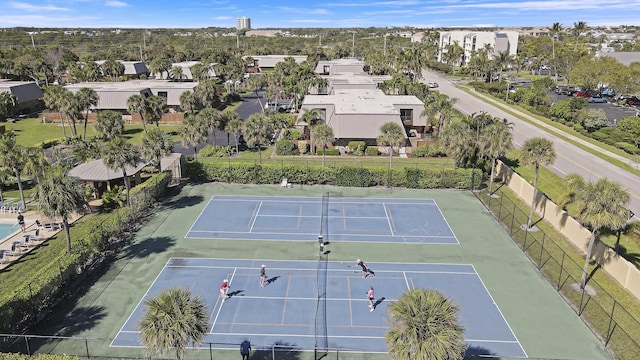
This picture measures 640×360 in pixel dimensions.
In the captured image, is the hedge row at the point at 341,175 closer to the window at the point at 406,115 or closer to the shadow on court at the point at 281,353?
the window at the point at 406,115

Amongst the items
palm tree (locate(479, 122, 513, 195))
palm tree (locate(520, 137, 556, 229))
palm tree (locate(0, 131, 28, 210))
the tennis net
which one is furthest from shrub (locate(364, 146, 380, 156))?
palm tree (locate(0, 131, 28, 210))

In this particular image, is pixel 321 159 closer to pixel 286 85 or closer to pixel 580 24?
pixel 286 85

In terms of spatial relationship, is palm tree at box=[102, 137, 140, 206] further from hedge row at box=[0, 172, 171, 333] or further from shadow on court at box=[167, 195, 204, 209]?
shadow on court at box=[167, 195, 204, 209]

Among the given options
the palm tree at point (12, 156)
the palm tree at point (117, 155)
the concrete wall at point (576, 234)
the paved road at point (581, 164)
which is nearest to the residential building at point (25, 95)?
the palm tree at point (12, 156)

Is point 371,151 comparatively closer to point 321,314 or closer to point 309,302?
point 309,302

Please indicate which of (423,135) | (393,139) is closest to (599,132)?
(423,135)
